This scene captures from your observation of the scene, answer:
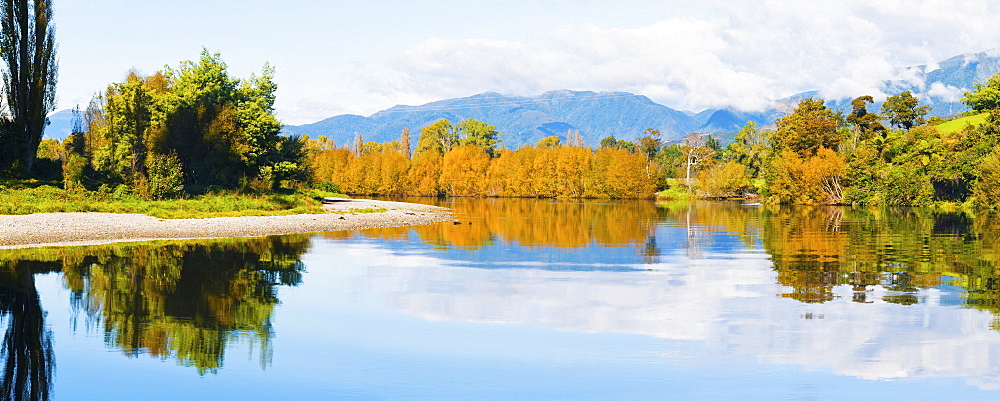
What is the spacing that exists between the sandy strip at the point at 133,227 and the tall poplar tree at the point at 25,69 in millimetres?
10768

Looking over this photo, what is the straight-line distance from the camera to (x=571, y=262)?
79.3ft

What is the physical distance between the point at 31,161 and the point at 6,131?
6.32 ft

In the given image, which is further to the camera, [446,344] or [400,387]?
[446,344]

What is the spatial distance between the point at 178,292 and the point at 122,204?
25.4m

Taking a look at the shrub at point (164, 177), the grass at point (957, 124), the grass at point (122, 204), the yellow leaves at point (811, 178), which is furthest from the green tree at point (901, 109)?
the shrub at point (164, 177)

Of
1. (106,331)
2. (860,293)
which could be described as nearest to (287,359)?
(106,331)

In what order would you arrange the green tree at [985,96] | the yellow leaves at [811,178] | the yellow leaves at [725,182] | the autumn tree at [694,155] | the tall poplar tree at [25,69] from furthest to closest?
the autumn tree at [694,155]
the yellow leaves at [725,182]
the yellow leaves at [811,178]
the green tree at [985,96]
the tall poplar tree at [25,69]

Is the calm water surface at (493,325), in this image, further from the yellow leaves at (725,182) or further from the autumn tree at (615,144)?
the autumn tree at (615,144)

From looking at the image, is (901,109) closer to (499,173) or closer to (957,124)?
(957,124)

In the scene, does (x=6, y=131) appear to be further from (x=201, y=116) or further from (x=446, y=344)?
(x=446, y=344)

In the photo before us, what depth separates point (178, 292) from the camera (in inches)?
639

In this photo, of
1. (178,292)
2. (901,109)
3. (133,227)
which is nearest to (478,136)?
(901,109)

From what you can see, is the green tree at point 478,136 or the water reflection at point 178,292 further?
the green tree at point 478,136

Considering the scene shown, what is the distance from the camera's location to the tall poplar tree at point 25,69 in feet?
136
